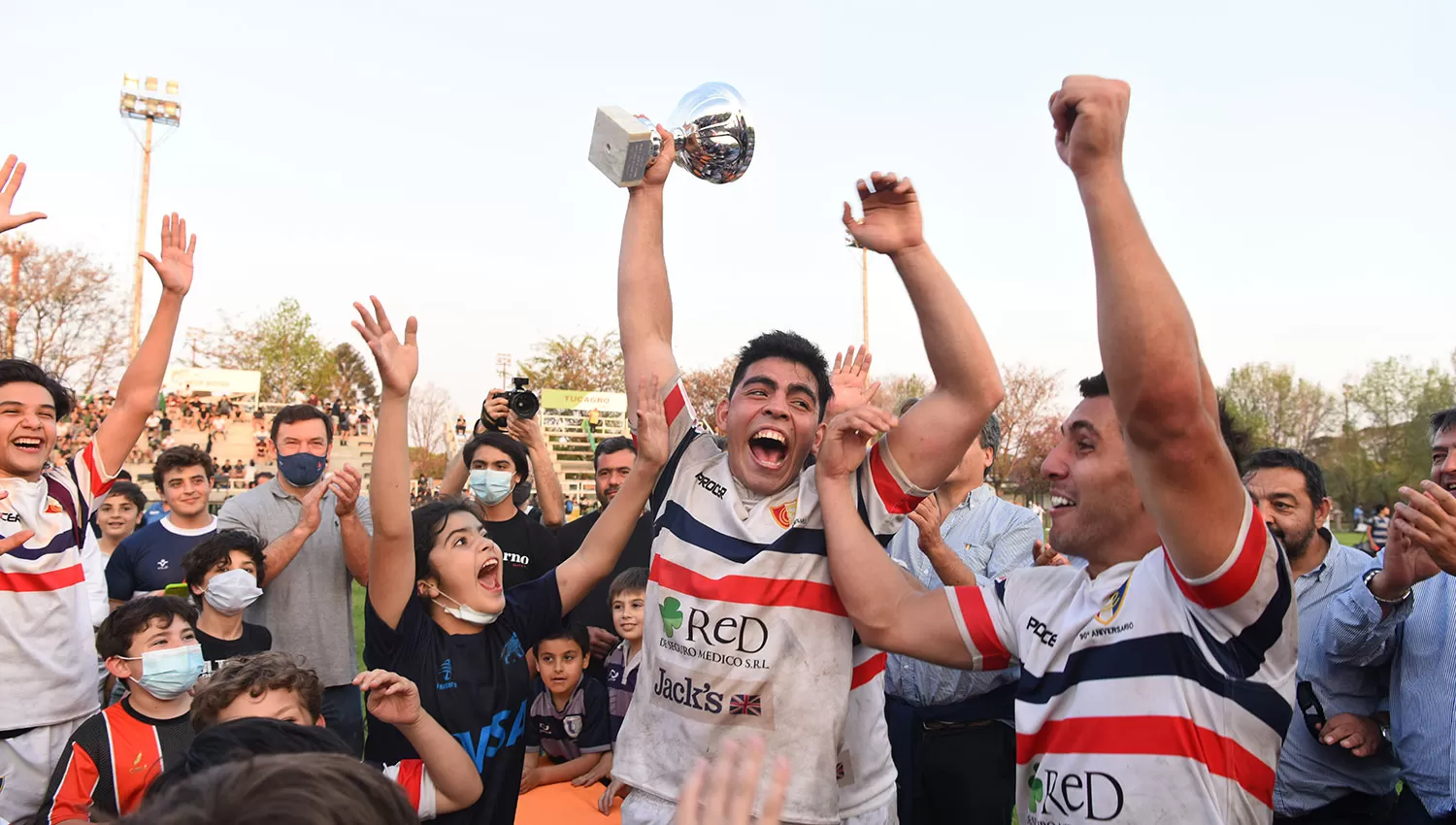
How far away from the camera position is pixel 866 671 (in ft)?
10.7

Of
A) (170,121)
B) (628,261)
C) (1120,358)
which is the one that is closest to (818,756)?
(1120,358)

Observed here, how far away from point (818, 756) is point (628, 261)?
6.11ft

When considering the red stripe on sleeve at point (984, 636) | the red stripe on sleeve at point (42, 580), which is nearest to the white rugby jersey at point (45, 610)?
the red stripe on sleeve at point (42, 580)

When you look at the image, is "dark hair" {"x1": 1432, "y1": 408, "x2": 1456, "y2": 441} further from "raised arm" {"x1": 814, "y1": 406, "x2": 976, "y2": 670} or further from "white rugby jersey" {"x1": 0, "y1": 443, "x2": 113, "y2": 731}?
"white rugby jersey" {"x1": 0, "y1": 443, "x2": 113, "y2": 731}

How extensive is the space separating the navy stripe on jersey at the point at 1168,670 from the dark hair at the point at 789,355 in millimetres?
1376

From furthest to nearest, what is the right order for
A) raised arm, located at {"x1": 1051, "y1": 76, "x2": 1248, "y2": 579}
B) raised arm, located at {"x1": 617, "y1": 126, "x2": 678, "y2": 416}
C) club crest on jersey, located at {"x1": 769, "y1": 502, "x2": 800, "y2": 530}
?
1. raised arm, located at {"x1": 617, "y1": 126, "x2": 678, "y2": 416}
2. club crest on jersey, located at {"x1": 769, "y1": 502, "x2": 800, "y2": 530}
3. raised arm, located at {"x1": 1051, "y1": 76, "x2": 1248, "y2": 579}

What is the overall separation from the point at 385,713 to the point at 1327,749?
3919mm

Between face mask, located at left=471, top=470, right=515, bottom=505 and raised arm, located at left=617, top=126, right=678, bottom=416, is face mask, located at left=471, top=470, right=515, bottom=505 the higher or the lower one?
the lower one

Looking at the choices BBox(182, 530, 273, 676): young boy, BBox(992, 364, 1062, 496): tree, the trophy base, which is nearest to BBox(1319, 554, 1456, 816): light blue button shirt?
the trophy base

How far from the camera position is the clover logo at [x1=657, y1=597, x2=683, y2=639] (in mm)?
3115

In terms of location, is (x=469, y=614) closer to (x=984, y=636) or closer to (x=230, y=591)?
(x=984, y=636)

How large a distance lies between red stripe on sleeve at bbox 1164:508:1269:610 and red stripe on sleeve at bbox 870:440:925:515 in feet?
3.53

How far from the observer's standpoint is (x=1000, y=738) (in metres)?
4.87

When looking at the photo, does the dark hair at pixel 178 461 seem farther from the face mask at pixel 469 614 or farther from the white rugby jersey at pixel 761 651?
the white rugby jersey at pixel 761 651
